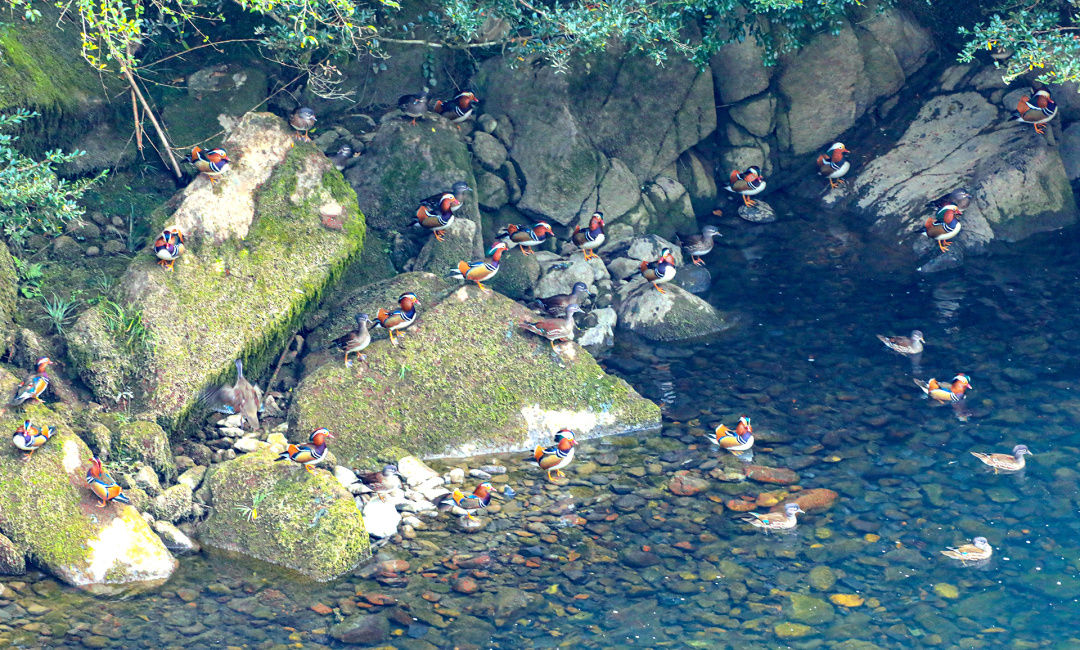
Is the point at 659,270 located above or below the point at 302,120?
below

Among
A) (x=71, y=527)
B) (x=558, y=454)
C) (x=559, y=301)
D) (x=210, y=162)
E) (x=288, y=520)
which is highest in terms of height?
(x=210, y=162)

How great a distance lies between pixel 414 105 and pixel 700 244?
5.09 metres

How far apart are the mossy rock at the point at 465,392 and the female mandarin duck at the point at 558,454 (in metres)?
0.70

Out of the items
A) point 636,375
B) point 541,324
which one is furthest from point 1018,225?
point 541,324

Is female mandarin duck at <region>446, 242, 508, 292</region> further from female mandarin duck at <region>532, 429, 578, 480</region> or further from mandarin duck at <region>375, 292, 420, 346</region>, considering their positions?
female mandarin duck at <region>532, 429, 578, 480</region>

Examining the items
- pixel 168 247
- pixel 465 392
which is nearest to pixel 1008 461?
pixel 465 392

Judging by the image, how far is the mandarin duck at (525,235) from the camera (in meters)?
15.1

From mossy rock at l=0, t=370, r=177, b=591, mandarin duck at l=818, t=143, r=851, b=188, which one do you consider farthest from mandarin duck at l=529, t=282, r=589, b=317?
mossy rock at l=0, t=370, r=177, b=591

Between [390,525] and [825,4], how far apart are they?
9766 mm

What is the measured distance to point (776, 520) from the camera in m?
10.6

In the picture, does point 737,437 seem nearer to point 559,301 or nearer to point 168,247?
point 559,301

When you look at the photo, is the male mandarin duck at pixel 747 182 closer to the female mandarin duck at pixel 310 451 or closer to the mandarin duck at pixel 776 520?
the mandarin duck at pixel 776 520

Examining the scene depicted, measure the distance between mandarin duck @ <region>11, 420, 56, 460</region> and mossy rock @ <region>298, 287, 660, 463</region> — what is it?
8.75 ft

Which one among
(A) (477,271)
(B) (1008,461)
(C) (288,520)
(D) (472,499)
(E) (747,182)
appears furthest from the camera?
(E) (747,182)
